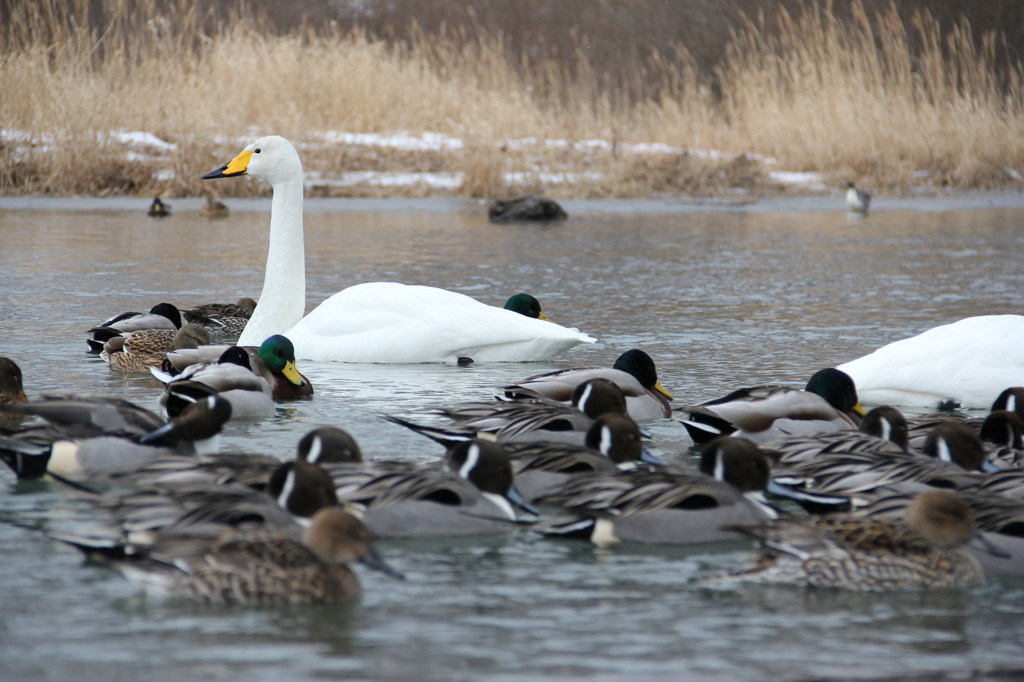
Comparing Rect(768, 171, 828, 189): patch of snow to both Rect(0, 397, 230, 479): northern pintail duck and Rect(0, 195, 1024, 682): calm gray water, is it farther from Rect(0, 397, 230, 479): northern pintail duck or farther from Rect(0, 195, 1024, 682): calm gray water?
Rect(0, 397, 230, 479): northern pintail duck

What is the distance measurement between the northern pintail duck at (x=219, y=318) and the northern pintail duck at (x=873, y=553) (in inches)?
224

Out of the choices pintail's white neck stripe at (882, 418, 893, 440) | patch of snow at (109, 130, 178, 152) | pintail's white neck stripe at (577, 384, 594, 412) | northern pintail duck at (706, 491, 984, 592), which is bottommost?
northern pintail duck at (706, 491, 984, 592)

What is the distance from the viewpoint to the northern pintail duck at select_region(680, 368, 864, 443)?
5.30 meters

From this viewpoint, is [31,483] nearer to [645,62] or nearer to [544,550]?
[544,550]

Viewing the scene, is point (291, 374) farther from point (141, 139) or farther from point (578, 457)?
point (141, 139)

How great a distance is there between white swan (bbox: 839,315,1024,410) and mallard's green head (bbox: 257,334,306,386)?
2601 mm

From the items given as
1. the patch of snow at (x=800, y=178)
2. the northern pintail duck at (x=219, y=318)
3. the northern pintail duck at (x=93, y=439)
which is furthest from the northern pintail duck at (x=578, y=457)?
the patch of snow at (x=800, y=178)

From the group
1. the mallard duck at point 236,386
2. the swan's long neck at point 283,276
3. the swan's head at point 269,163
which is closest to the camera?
the mallard duck at point 236,386

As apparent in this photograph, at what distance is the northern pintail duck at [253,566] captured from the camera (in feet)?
11.6

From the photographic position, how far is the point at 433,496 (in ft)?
13.8

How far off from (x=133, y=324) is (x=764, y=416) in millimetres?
4149

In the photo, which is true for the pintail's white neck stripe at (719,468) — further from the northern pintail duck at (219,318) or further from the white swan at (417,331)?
the northern pintail duck at (219,318)

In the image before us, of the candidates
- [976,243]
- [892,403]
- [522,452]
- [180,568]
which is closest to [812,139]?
[976,243]

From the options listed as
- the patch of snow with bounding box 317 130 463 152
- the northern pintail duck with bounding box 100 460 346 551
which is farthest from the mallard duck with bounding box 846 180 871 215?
the northern pintail duck with bounding box 100 460 346 551
